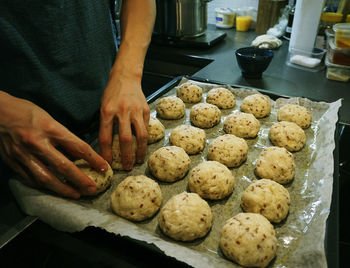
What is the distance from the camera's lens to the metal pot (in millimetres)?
2729

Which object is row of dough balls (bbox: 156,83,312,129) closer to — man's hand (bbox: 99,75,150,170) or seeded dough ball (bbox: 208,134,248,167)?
seeded dough ball (bbox: 208,134,248,167)

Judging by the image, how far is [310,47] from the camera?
256 cm

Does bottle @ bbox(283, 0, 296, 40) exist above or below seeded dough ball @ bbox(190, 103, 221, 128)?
above

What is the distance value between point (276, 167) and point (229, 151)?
0.84ft

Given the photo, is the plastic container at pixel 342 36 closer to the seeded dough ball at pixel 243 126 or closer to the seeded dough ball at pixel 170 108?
the seeded dough ball at pixel 243 126

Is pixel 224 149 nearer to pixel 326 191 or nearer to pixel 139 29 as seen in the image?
pixel 326 191

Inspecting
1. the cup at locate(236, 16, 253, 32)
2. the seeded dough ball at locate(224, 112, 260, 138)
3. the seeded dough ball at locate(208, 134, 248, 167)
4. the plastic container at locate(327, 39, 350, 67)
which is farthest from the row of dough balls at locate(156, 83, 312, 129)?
the cup at locate(236, 16, 253, 32)

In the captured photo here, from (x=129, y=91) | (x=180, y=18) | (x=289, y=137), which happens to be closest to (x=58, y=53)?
(x=129, y=91)

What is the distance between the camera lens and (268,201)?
1.28m

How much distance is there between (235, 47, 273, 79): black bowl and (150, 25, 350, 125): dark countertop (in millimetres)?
68

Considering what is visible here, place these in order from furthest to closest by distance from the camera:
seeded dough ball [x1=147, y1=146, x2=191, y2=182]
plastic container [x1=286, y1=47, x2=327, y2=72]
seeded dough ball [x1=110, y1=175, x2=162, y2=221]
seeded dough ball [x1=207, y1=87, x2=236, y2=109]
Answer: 1. plastic container [x1=286, y1=47, x2=327, y2=72]
2. seeded dough ball [x1=207, y1=87, x2=236, y2=109]
3. seeded dough ball [x1=147, y1=146, x2=191, y2=182]
4. seeded dough ball [x1=110, y1=175, x2=162, y2=221]

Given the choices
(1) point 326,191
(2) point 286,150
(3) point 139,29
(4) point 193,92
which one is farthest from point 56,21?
(1) point 326,191

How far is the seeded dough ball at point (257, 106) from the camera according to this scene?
1.94 m

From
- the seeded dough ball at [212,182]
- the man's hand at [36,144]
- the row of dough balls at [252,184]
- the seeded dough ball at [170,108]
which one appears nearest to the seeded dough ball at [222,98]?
the seeded dough ball at [170,108]
